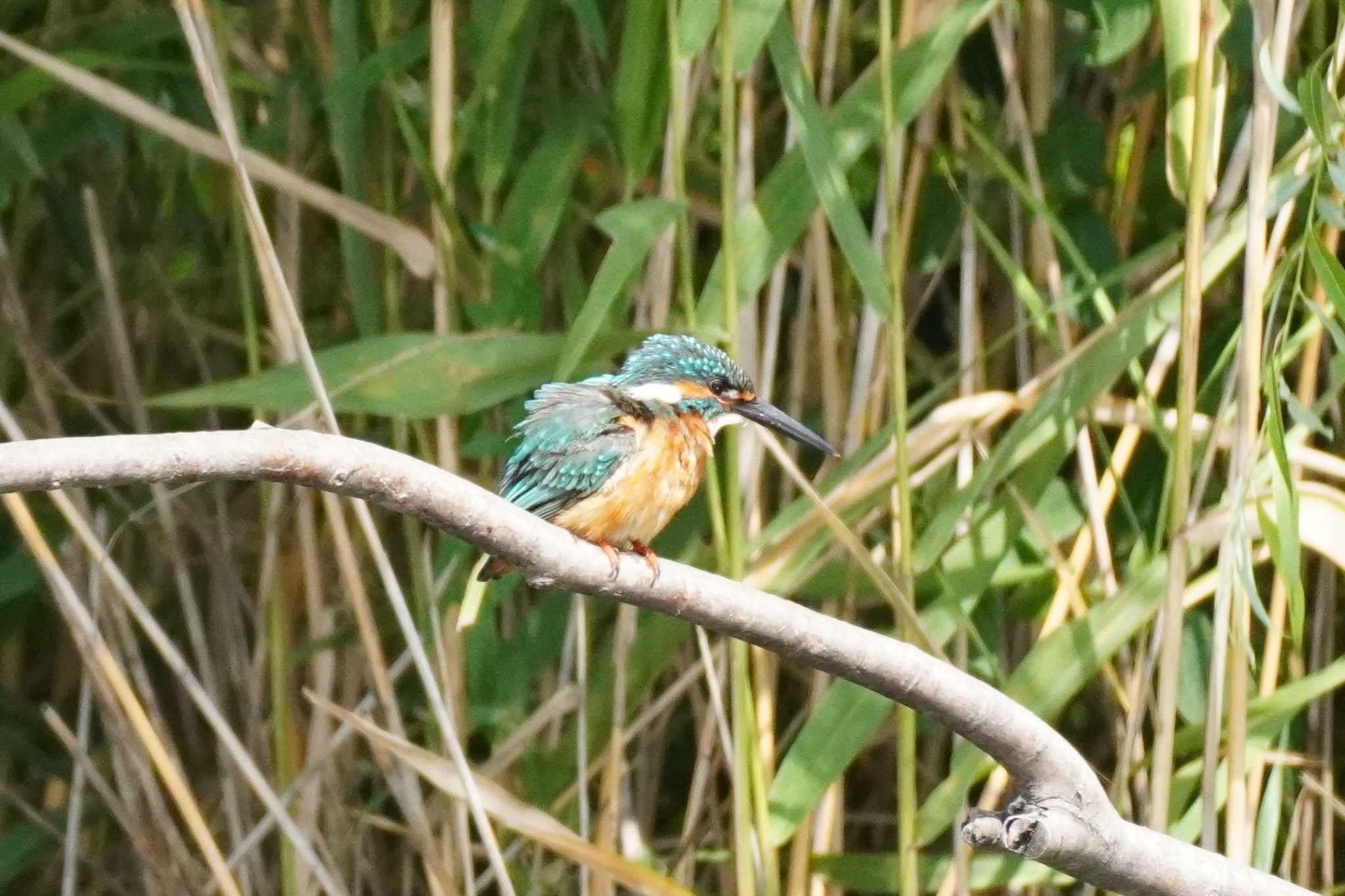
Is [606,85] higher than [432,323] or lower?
higher

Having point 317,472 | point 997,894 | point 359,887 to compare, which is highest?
point 317,472

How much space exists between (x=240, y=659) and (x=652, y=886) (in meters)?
0.92

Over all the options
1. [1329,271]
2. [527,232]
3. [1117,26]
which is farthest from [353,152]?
[1329,271]

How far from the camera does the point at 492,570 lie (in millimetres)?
1898

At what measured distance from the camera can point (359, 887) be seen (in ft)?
8.03

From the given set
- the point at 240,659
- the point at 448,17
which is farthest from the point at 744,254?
the point at 240,659

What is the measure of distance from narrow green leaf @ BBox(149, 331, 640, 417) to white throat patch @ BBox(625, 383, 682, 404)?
0.07 m

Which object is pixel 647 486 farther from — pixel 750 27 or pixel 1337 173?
pixel 1337 173

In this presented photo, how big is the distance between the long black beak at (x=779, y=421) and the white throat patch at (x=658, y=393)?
0.24 feet

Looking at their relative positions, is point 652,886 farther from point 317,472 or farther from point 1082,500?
point 317,472

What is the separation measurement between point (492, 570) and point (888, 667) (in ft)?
2.14

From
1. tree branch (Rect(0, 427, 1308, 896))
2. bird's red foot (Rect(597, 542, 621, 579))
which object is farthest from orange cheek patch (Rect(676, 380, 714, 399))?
tree branch (Rect(0, 427, 1308, 896))

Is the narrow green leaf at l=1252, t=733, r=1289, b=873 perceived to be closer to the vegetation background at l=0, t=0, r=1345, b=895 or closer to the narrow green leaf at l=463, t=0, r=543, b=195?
the vegetation background at l=0, t=0, r=1345, b=895

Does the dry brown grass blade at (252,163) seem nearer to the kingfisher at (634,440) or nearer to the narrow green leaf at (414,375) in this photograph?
the narrow green leaf at (414,375)
